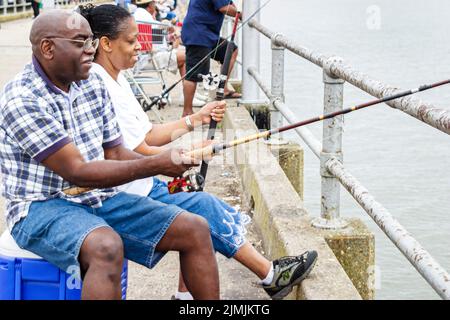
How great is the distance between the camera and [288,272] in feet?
11.3

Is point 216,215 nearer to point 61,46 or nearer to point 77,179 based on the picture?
point 77,179

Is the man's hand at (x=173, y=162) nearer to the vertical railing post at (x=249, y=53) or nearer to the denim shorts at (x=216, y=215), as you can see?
the denim shorts at (x=216, y=215)

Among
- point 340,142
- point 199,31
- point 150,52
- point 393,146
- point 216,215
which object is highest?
point 199,31

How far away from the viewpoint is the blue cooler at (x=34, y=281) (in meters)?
2.79

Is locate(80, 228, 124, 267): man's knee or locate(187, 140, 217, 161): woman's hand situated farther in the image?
locate(187, 140, 217, 161): woman's hand

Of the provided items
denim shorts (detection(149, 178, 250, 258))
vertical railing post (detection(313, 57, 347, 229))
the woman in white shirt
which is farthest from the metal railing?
denim shorts (detection(149, 178, 250, 258))

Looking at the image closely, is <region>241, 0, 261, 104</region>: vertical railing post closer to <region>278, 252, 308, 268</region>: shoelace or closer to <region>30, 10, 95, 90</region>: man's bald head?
<region>278, 252, 308, 268</region>: shoelace

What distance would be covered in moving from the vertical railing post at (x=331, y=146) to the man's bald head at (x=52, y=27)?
1410 millimetres

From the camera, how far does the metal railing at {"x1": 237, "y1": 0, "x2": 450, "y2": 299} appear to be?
2.76 meters

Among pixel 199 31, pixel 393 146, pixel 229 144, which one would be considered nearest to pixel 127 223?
pixel 229 144

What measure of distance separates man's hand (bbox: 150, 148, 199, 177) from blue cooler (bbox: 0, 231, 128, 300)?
0.47 m

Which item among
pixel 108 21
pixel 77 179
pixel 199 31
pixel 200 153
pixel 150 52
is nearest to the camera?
pixel 77 179

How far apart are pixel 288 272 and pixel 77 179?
1.05 m
